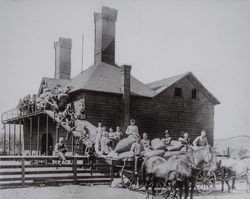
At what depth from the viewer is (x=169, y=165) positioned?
9.05m

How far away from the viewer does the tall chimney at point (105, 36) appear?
2320 centimetres

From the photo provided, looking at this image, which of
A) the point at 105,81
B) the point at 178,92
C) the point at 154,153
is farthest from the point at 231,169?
the point at 178,92

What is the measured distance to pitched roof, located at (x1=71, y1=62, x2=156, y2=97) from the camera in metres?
20.1

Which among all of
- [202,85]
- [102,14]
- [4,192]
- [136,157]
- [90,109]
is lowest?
[4,192]

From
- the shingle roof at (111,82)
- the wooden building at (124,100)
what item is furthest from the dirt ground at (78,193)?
the shingle roof at (111,82)

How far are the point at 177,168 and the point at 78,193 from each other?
314cm

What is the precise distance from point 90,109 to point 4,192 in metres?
9.80

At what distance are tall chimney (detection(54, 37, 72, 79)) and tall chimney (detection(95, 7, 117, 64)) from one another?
4.23 meters

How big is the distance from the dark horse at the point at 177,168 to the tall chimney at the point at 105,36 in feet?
45.5

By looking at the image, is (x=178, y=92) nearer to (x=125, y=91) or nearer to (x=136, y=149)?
(x=125, y=91)

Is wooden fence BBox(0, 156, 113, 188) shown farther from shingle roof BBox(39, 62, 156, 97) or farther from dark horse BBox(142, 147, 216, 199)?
shingle roof BBox(39, 62, 156, 97)

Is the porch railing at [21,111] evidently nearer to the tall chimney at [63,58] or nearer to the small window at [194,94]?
the tall chimney at [63,58]

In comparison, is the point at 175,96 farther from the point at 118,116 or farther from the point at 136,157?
the point at 136,157

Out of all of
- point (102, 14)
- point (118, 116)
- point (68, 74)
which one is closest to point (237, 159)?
point (118, 116)
